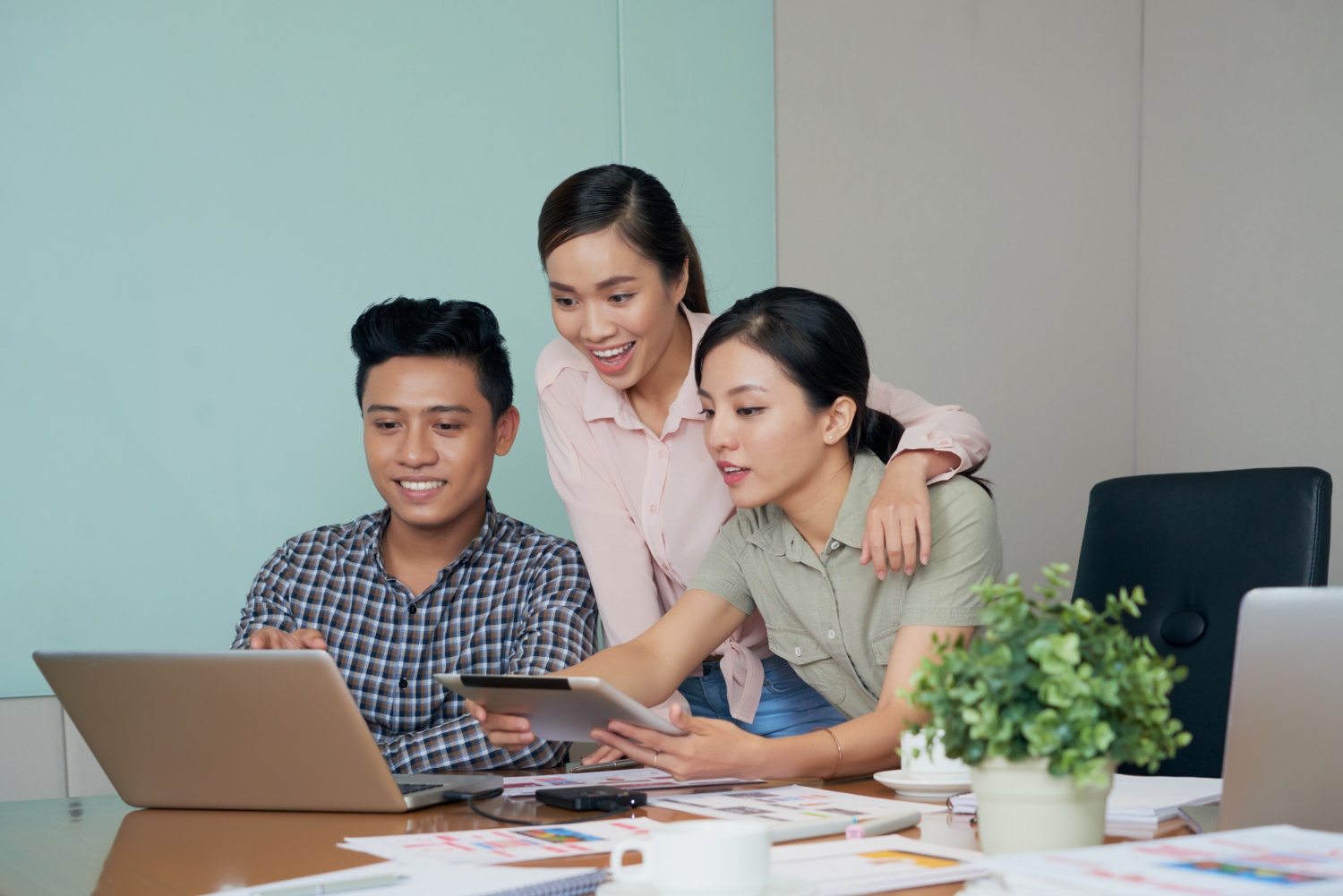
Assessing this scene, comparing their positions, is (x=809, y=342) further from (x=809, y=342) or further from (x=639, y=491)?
(x=639, y=491)

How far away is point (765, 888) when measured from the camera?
2.92ft

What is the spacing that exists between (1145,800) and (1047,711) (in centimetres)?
38

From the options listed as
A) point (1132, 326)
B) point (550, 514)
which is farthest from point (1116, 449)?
point (550, 514)

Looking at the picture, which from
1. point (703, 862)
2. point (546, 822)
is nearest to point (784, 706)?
point (546, 822)

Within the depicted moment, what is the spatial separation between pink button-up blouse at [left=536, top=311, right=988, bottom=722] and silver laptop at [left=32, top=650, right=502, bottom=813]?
721mm

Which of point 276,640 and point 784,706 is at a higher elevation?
point 276,640

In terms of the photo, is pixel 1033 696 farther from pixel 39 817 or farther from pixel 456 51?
pixel 456 51

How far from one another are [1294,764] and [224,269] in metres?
2.29

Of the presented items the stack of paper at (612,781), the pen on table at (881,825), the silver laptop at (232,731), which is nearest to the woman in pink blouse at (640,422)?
the stack of paper at (612,781)

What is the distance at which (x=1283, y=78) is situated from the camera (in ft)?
10.8

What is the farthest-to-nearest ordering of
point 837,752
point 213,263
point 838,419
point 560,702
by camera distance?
1. point 213,263
2. point 838,419
3. point 837,752
4. point 560,702

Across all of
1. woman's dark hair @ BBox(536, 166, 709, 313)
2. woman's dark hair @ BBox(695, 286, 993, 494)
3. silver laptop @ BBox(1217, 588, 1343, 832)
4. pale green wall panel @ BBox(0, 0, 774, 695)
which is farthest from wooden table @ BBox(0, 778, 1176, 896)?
pale green wall panel @ BBox(0, 0, 774, 695)

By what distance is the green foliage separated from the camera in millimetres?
936

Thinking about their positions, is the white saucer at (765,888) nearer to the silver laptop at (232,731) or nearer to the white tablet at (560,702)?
the white tablet at (560,702)
